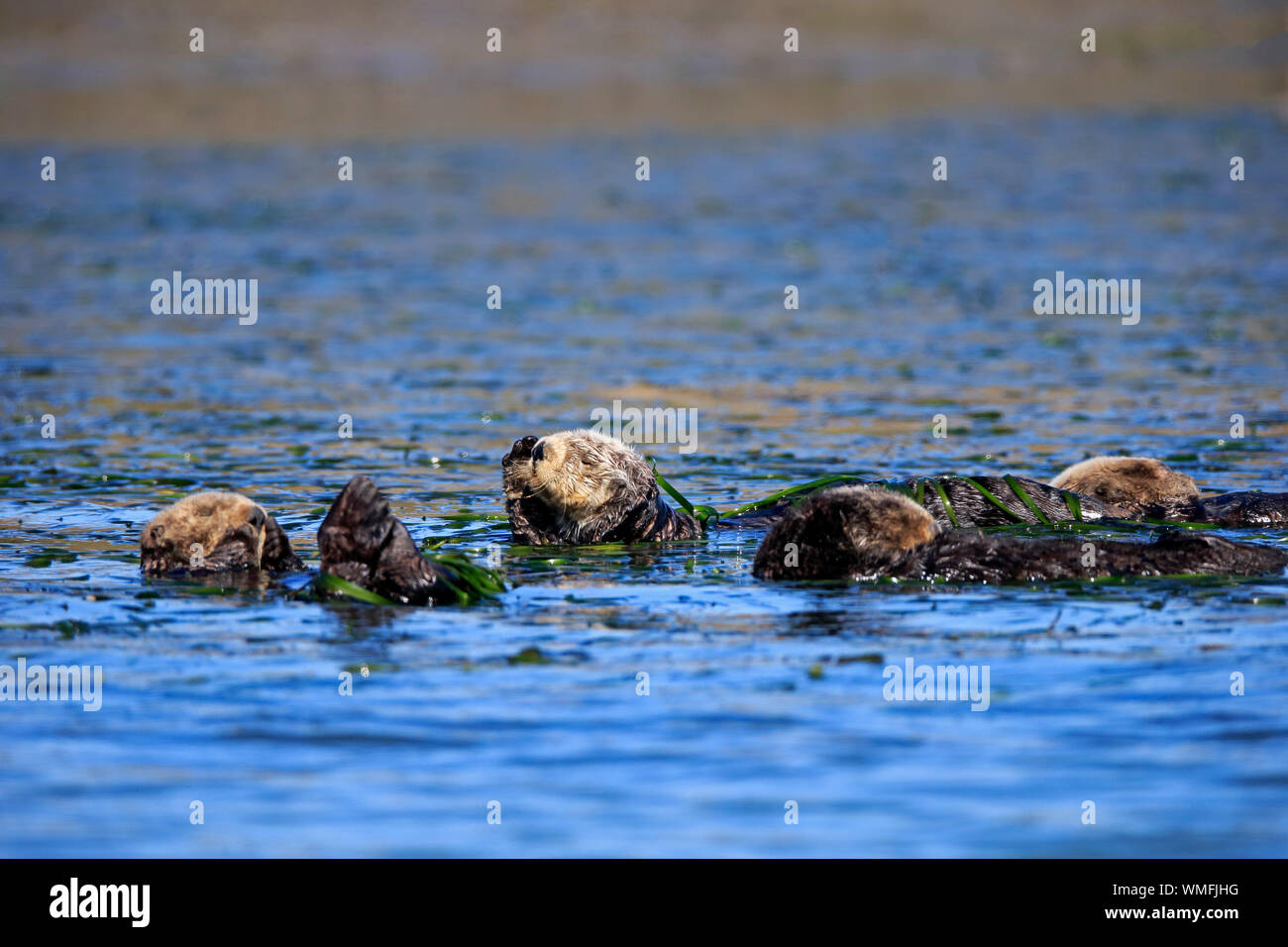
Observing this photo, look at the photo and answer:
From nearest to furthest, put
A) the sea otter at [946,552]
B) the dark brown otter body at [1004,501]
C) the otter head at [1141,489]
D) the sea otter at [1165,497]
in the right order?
the sea otter at [946,552], the dark brown otter body at [1004,501], the sea otter at [1165,497], the otter head at [1141,489]

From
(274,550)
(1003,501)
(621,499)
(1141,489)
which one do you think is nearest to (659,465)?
(621,499)

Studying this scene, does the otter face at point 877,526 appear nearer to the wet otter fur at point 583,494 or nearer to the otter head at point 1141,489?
the wet otter fur at point 583,494

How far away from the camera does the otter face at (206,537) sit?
7.10m

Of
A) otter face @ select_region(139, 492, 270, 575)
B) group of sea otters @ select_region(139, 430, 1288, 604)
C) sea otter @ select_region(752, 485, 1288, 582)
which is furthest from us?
otter face @ select_region(139, 492, 270, 575)

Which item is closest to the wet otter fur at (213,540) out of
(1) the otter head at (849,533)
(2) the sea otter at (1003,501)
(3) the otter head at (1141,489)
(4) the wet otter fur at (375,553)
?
(4) the wet otter fur at (375,553)

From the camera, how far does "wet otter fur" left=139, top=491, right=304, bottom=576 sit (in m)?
7.11

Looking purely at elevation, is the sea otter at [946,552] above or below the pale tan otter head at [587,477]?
below

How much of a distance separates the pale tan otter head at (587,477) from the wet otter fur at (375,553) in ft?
3.90

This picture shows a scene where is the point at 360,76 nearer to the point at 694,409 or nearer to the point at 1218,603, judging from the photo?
the point at 694,409

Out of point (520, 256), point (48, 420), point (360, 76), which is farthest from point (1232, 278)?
point (360, 76)

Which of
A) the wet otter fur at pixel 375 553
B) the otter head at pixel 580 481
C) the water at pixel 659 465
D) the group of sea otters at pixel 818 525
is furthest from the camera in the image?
the otter head at pixel 580 481

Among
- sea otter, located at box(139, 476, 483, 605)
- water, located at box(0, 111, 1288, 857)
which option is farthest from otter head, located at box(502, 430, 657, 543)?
sea otter, located at box(139, 476, 483, 605)

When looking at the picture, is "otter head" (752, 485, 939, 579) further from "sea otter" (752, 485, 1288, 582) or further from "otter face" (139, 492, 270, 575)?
"otter face" (139, 492, 270, 575)
